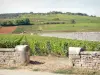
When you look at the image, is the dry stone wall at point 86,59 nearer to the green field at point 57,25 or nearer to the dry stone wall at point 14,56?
the dry stone wall at point 14,56

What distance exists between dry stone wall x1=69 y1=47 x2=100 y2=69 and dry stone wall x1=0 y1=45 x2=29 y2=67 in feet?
8.43

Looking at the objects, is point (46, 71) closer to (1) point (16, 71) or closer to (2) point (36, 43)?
(1) point (16, 71)

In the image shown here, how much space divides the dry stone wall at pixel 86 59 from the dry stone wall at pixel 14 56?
8.43 ft

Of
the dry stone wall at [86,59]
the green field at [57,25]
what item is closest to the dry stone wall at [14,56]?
the dry stone wall at [86,59]

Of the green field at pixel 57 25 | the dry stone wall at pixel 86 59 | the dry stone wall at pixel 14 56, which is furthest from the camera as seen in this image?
the green field at pixel 57 25

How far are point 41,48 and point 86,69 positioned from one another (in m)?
8.89

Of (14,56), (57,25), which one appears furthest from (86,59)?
(57,25)

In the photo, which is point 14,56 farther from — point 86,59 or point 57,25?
point 57,25

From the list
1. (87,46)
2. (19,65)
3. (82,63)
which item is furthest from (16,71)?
(87,46)

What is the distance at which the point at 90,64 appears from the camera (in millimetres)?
13727

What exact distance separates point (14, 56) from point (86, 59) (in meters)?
3.71

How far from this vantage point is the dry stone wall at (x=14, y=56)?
15363mm

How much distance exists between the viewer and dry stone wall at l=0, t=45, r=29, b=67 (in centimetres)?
1536

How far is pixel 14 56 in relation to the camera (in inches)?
610
